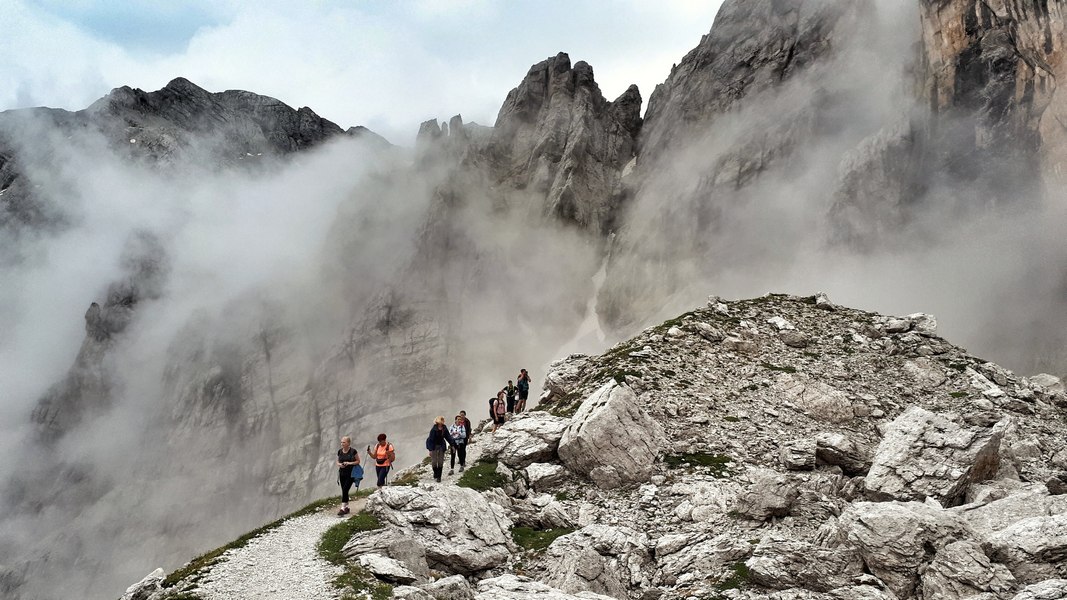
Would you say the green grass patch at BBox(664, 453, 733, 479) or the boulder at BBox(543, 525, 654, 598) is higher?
the green grass patch at BBox(664, 453, 733, 479)

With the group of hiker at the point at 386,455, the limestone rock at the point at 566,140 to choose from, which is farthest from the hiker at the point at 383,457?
the limestone rock at the point at 566,140

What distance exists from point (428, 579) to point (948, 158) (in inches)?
3943

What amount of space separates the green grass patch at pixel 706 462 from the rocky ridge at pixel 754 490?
15 centimetres

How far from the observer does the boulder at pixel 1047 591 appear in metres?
13.8

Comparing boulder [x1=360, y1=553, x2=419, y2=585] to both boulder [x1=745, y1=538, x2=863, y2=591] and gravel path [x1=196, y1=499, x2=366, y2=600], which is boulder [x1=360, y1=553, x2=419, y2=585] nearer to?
gravel path [x1=196, y1=499, x2=366, y2=600]

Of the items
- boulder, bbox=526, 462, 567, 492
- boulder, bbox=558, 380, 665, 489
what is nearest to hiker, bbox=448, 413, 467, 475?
boulder, bbox=526, 462, 567, 492

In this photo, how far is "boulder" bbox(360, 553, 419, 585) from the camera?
17953 millimetres

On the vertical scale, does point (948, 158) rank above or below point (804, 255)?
above

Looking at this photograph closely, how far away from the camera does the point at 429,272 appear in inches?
5330

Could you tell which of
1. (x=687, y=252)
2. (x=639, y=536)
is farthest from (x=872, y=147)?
(x=639, y=536)

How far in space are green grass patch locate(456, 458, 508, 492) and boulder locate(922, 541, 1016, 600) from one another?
15.9 m

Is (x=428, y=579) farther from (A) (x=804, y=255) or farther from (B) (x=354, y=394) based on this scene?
(B) (x=354, y=394)

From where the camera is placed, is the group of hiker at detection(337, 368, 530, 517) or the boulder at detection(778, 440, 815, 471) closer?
the group of hiker at detection(337, 368, 530, 517)

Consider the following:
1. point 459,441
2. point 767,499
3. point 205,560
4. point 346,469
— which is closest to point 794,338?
point 767,499
